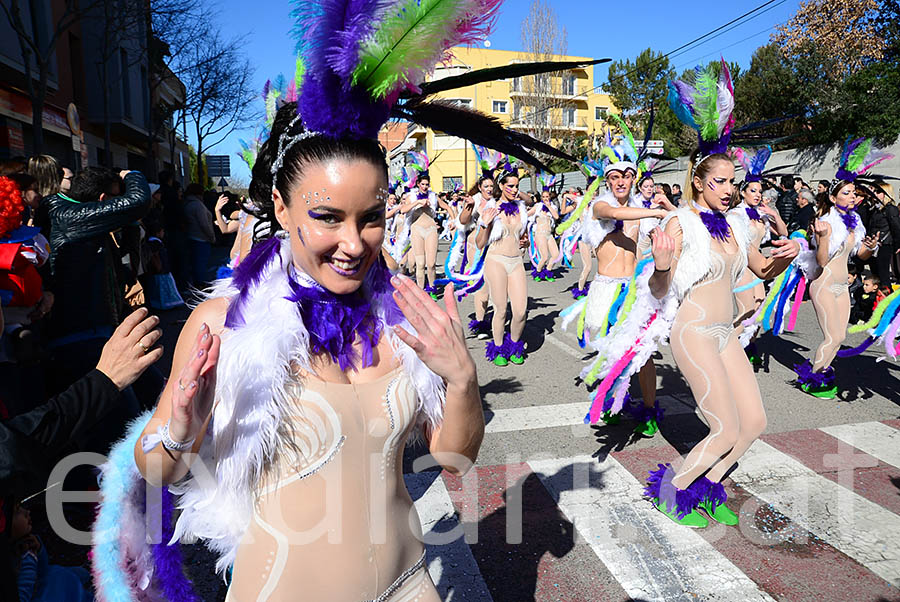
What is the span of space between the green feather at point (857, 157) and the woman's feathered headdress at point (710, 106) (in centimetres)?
298

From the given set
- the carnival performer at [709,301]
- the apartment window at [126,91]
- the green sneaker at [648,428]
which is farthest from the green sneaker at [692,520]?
the apartment window at [126,91]

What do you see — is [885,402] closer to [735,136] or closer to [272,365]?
[735,136]

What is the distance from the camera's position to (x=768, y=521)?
3506mm

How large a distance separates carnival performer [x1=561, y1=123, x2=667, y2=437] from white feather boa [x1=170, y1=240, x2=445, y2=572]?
8.87ft

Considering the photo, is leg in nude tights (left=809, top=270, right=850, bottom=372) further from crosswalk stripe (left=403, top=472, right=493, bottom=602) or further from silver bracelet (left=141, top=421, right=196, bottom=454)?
silver bracelet (left=141, top=421, right=196, bottom=454)

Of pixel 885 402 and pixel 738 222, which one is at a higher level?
pixel 738 222

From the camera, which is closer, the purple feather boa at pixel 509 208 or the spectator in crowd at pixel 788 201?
the purple feather boa at pixel 509 208

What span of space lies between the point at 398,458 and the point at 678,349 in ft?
7.99

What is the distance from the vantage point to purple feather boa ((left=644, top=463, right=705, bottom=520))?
350 centimetres

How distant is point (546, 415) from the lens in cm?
529

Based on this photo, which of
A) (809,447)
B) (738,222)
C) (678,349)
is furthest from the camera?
(809,447)

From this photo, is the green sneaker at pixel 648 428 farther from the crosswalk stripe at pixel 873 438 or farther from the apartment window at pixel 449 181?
the apartment window at pixel 449 181

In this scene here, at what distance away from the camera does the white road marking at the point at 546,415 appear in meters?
5.04

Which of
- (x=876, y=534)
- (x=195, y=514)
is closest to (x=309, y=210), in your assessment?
(x=195, y=514)
